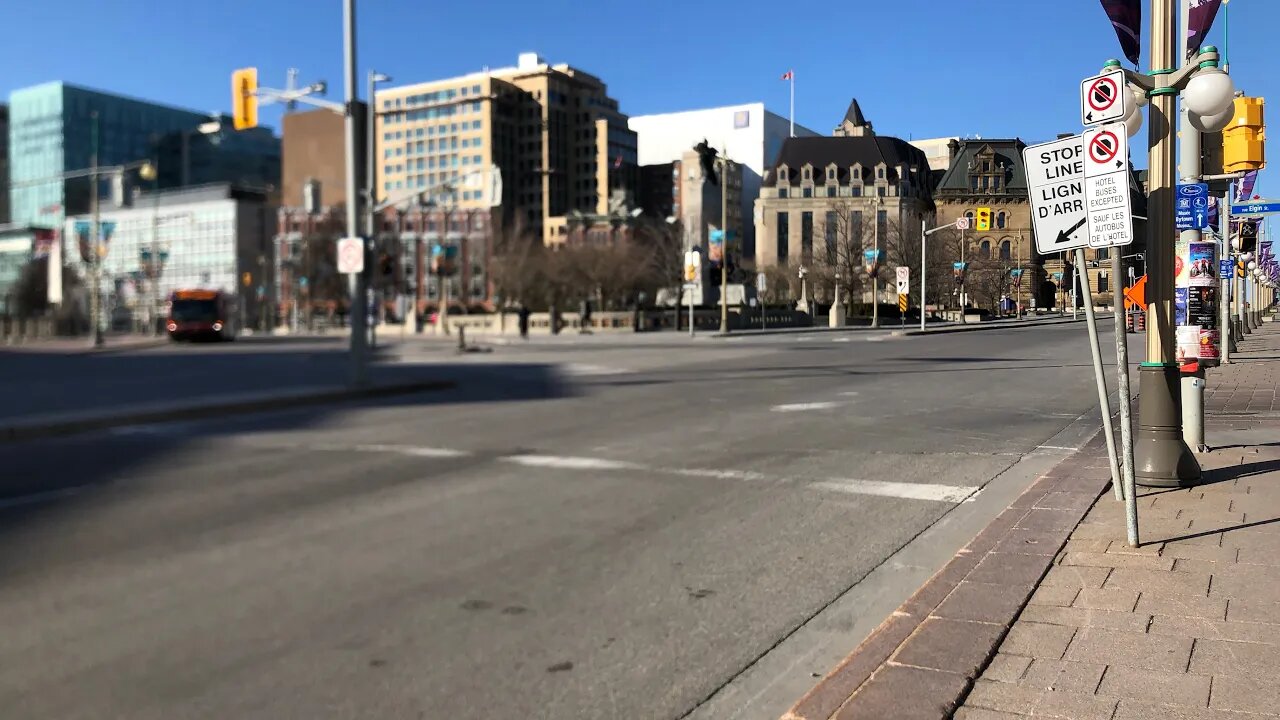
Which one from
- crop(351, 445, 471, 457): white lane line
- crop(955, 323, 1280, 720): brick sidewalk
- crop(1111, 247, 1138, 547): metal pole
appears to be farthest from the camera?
crop(351, 445, 471, 457): white lane line

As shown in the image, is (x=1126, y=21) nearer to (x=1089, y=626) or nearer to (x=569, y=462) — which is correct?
(x=1089, y=626)

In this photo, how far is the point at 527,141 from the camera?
16075cm

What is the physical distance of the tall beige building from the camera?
495 feet

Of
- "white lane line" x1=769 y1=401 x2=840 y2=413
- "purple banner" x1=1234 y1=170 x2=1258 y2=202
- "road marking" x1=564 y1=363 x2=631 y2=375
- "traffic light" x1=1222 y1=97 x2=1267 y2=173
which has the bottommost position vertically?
"white lane line" x1=769 y1=401 x2=840 y2=413

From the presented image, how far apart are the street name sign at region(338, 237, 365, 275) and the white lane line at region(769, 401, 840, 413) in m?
8.90

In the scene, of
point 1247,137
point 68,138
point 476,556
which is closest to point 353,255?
point 476,556

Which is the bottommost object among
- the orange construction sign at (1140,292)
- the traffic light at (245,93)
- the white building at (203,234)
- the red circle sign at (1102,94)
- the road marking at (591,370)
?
the road marking at (591,370)

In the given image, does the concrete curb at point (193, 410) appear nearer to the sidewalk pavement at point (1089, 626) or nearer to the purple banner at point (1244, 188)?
the sidewalk pavement at point (1089, 626)

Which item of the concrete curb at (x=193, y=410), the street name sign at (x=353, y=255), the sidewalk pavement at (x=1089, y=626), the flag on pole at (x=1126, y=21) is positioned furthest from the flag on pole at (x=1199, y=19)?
the street name sign at (x=353, y=255)

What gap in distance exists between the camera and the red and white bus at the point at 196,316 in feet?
178

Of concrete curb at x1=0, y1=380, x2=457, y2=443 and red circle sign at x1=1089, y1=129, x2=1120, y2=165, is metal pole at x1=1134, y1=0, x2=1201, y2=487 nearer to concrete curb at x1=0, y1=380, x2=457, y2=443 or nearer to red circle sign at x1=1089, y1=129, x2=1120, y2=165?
red circle sign at x1=1089, y1=129, x2=1120, y2=165

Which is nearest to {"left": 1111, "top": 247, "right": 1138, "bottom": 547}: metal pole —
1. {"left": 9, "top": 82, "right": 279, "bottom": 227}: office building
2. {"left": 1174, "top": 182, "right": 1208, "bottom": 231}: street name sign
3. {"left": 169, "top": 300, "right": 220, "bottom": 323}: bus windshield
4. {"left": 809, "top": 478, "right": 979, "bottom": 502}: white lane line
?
{"left": 809, "top": 478, "right": 979, "bottom": 502}: white lane line

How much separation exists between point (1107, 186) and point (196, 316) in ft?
184

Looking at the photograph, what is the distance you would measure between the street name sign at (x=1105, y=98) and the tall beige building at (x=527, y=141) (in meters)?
139
